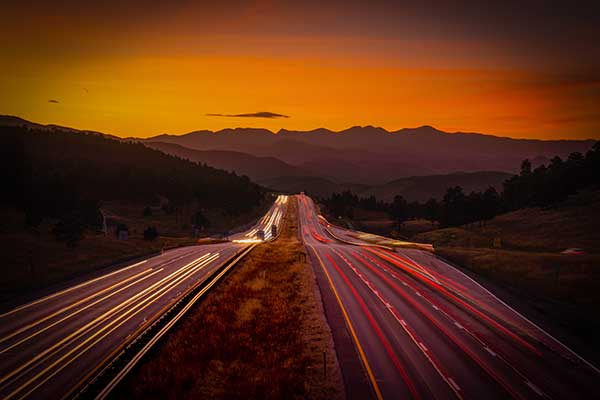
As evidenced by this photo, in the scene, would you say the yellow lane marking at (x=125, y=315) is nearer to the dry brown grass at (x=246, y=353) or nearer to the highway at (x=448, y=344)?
the dry brown grass at (x=246, y=353)

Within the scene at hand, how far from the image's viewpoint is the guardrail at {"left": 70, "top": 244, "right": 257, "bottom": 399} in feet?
50.5

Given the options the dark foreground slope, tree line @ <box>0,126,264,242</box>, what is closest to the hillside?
the dark foreground slope

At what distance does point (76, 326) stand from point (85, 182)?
13190 centimetres

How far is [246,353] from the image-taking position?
63.1 ft

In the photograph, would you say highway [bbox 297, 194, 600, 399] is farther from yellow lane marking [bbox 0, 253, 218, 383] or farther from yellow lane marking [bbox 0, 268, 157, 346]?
yellow lane marking [bbox 0, 268, 157, 346]

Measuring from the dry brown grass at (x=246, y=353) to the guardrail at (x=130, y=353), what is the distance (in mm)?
529

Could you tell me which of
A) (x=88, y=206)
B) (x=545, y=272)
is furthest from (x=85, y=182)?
(x=545, y=272)

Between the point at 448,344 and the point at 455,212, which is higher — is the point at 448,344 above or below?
below

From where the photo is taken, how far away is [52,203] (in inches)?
3388

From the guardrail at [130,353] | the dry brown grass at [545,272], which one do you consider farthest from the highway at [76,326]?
the dry brown grass at [545,272]

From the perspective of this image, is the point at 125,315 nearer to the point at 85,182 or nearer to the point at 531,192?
the point at 531,192

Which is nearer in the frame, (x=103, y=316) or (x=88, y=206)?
(x=103, y=316)

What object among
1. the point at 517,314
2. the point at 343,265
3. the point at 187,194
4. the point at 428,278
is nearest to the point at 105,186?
the point at 187,194

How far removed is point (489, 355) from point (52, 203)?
95.9 meters
